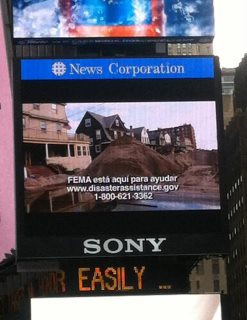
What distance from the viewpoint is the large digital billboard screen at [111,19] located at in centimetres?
2142

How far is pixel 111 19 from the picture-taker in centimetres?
2194

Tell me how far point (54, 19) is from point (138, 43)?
2087 millimetres

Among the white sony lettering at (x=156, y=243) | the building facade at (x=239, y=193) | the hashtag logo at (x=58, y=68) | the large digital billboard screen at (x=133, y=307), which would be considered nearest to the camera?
the large digital billboard screen at (x=133, y=307)

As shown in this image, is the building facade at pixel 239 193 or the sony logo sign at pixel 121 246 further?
the building facade at pixel 239 193

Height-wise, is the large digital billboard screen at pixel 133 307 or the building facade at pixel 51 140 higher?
the building facade at pixel 51 140

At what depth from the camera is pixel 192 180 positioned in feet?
65.3

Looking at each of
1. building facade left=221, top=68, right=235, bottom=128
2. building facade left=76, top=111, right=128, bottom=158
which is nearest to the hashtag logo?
building facade left=76, top=111, right=128, bottom=158

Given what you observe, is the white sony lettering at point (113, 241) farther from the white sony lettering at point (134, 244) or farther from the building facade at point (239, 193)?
the building facade at point (239, 193)

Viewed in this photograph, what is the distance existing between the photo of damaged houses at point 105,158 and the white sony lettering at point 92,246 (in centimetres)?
70

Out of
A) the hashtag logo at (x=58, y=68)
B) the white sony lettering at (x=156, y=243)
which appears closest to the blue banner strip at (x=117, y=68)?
the hashtag logo at (x=58, y=68)

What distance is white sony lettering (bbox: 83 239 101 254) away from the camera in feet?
62.8

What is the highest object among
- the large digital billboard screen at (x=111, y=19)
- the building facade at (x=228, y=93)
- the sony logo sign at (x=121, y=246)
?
the building facade at (x=228, y=93)

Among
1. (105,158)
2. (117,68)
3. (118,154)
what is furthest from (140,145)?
(117,68)

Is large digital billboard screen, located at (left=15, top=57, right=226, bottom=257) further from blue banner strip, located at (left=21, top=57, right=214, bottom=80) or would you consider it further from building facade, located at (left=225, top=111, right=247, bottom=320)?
building facade, located at (left=225, top=111, right=247, bottom=320)
